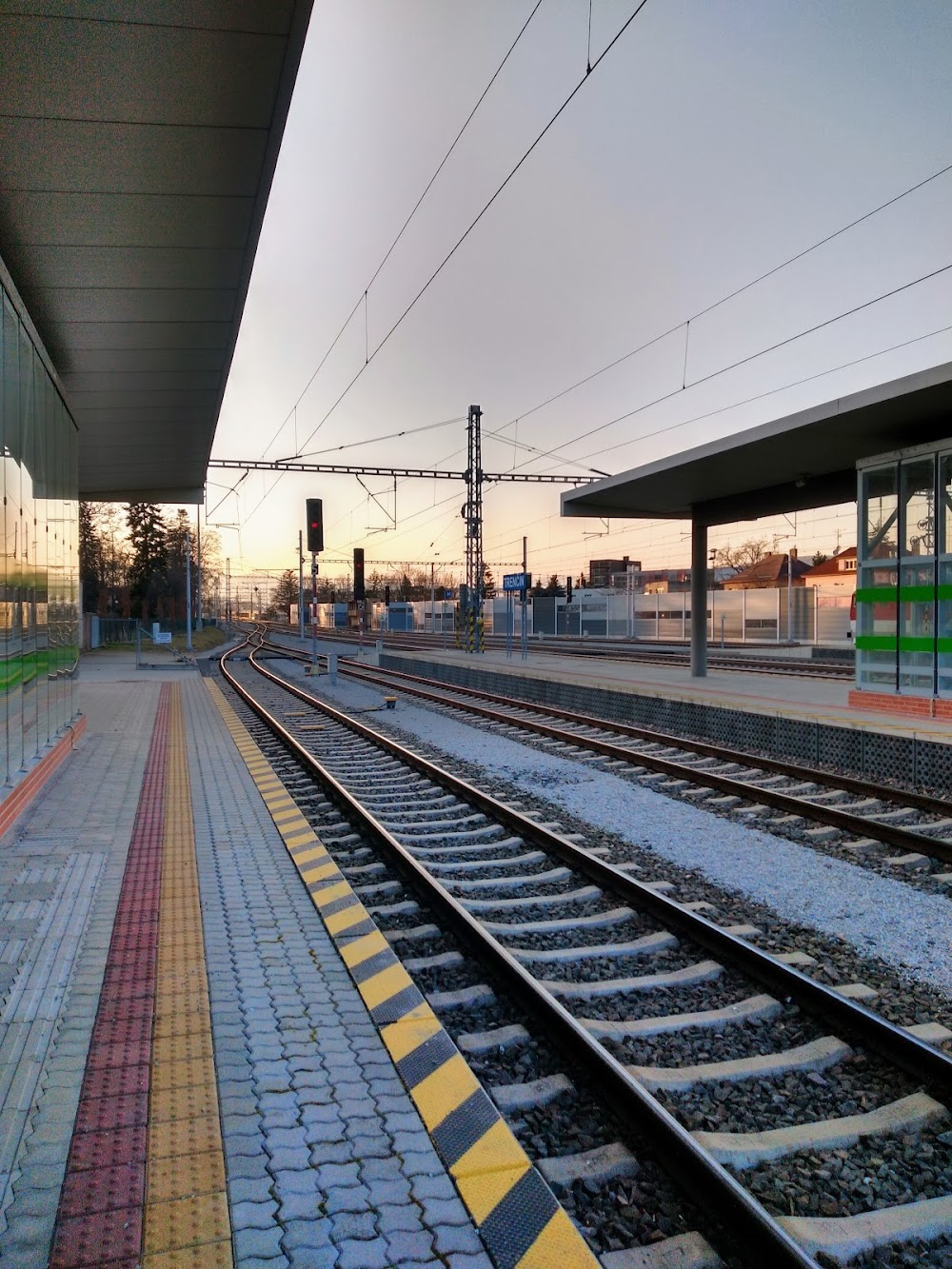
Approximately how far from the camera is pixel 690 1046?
384 centimetres

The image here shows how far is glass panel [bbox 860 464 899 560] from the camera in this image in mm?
12055

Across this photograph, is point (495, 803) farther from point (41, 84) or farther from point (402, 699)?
point (402, 699)

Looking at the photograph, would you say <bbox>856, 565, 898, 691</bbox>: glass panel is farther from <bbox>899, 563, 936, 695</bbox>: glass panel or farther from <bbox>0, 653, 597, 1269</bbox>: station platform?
<bbox>0, 653, 597, 1269</bbox>: station platform

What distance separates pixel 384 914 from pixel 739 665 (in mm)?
21620

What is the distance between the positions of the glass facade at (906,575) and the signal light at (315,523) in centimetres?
1237

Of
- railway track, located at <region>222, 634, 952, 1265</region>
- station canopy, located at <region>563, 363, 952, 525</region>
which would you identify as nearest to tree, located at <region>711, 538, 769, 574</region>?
station canopy, located at <region>563, 363, 952, 525</region>

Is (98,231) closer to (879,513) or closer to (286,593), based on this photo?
(879,513)

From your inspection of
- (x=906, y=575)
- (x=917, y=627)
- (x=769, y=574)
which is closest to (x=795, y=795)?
(x=917, y=627)

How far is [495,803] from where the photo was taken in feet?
26.7

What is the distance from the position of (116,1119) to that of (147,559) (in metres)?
72.8

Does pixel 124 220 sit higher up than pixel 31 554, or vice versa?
pixel 124 220

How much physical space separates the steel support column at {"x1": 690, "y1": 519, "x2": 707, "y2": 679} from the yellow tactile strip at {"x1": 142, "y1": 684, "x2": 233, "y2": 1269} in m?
15.5

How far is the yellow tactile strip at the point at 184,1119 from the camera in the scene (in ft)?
8.09

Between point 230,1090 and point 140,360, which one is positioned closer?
point 230,1090
